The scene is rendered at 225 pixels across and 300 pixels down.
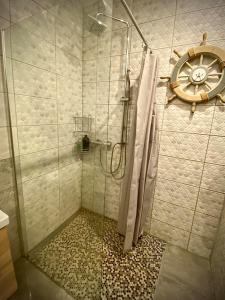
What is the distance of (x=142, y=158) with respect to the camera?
4.60 ft

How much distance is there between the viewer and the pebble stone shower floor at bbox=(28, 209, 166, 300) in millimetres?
1249

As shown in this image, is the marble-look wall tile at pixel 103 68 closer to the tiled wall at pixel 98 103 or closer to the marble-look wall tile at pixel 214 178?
the tiled wall at pixel 98 103

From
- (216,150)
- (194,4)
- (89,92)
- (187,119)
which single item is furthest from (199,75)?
(89,92)

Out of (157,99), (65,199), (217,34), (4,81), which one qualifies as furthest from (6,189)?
(217,34)

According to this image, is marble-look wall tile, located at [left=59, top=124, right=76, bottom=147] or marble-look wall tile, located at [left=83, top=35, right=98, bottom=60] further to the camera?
marble-look wall tile, located at [left=59, top=124, right=76, bottom=147]

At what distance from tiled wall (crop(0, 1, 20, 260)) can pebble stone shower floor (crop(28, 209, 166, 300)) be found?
339 mm

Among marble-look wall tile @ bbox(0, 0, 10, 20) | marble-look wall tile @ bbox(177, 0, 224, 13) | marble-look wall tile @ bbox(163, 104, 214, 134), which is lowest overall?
marble-look wall tile @ bbox(163, 104, 214, 134)

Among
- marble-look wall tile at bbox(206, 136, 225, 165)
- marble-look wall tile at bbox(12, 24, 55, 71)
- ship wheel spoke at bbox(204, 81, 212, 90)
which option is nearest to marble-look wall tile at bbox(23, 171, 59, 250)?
marble-look wall tile at bbox(12, 24, 55, 71)

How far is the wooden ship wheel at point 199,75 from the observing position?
123cm

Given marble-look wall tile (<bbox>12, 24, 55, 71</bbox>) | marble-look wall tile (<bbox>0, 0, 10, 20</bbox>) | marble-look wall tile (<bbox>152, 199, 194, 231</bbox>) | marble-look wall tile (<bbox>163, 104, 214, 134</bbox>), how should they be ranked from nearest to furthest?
marble-look wall tile (<bbox>0, 0, 10, 20</bbox>) < marble-look wall tile (<bbox>12, 24, 55, 71</bbox>) < marble-look wall tile (<bbox>163, 104, 214, 134</bbox>) < marble-look wall tile (<bbox>152, 199, 194, 231</bbox>)

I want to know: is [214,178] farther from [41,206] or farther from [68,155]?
[41,206]

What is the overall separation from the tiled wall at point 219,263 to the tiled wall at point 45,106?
157 centimetres

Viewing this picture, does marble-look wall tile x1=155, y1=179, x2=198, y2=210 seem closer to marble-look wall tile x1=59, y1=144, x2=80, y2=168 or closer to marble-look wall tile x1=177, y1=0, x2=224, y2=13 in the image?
marble-look wall tile x1=59, y1=144, x2=80, y2=168

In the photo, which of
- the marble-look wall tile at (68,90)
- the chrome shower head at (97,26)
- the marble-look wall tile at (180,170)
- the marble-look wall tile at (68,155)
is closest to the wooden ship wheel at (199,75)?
the marble-look wall tile at (180,170)
